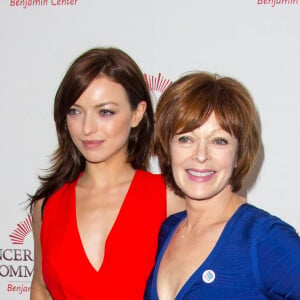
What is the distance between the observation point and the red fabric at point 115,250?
1386mm

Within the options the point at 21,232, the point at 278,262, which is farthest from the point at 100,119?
the point at 21,232

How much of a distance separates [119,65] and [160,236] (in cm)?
46

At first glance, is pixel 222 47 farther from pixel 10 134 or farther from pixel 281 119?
pixel 10 134

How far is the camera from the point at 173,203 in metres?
1.48

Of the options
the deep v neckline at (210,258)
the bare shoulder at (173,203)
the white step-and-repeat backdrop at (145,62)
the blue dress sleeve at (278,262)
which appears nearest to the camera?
the blue dress sleeve at (278,262)

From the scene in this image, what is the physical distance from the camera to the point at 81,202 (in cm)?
151

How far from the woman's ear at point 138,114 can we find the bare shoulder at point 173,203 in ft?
0.67

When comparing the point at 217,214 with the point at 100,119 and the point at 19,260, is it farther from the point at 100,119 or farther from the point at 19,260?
the point at 19,260

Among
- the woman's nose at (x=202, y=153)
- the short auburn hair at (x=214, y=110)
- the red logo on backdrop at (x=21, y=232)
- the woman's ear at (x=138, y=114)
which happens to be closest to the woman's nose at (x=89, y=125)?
the woman's ear at (x=138, y=114)

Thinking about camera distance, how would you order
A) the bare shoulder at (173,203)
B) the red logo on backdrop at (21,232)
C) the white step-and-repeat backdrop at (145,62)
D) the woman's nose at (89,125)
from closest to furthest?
the woman's nose at (89,125) → the bare shoulder at (173,203) → the white step-and-repeat backdrop at (145,62) → the red logo on backdrop at (21,232)

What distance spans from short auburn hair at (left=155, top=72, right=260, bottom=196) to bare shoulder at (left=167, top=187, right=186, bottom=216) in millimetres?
297

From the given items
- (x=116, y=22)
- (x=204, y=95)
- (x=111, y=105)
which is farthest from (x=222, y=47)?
(x=204, y=95)

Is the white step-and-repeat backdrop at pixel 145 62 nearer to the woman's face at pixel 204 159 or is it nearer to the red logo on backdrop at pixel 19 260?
the red logo on backdrop at pixel 19 260

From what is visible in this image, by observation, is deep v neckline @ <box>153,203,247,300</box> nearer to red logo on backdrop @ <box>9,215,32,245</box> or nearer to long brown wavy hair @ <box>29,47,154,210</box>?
long brown wavy hair @ <box>29,47,154,210</box>
